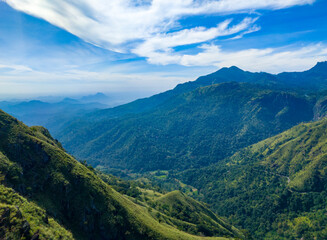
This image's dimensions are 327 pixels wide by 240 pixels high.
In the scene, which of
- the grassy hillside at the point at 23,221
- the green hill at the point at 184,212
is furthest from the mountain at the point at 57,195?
the green hill at the point at 184,212

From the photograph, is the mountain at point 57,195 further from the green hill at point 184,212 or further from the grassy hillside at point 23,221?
the green hill at point 184,212

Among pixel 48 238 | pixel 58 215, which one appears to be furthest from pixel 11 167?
pixel 48 238

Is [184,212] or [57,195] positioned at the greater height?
[57,195]

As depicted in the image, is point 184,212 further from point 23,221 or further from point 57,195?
point 23,221

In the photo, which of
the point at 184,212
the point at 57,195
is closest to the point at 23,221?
the point at 57,195

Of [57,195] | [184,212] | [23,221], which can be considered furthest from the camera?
[184,212]

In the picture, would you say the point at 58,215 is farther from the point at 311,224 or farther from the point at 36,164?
the point at 311,224

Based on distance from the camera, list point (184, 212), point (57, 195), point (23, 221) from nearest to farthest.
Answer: point (23, 221)
point (57, 195)
point (184, 212)

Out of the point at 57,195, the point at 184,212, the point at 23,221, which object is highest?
the point at 23,221

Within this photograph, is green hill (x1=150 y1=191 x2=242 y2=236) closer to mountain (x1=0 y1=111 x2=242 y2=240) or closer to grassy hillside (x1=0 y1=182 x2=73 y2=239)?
mountain (x1=0 y1=111 x2=242 y2=240)
